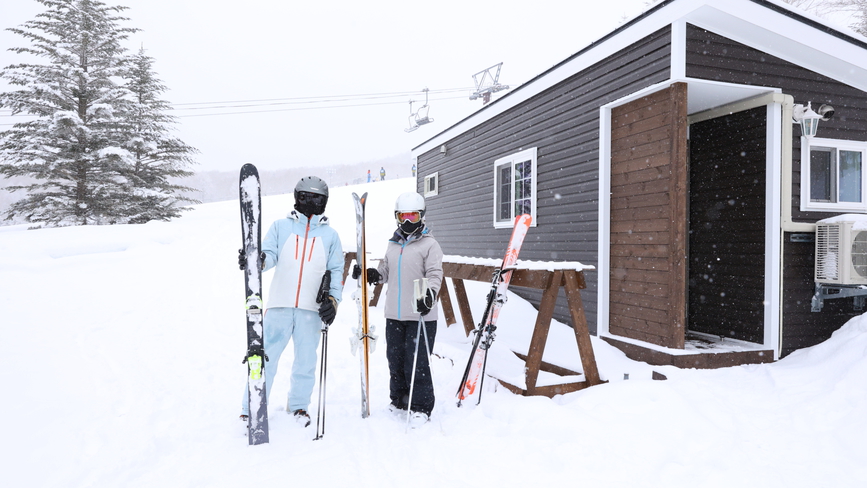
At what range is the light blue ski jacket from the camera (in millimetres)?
3320

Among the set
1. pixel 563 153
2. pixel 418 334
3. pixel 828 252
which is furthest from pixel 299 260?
pixel 828 252

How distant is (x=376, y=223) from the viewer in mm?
20625

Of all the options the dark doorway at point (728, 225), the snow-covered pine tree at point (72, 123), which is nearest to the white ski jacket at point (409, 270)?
the dark doorway at point (728, 225)

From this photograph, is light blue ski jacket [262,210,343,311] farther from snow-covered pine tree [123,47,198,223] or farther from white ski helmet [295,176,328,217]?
snow-covered pine tree [123,47,198,223]

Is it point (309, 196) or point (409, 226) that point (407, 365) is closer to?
point (409, 226)

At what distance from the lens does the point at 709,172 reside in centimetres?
610

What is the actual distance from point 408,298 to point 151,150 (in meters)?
18.7

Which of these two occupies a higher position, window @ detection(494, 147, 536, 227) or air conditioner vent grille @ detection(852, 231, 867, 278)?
window @ detection(494, 147, 536, 227)

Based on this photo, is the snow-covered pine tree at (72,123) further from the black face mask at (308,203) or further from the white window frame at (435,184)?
the black face mask at (308,203)

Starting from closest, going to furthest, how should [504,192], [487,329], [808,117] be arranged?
[487,329] < [808,117] < [504,192]

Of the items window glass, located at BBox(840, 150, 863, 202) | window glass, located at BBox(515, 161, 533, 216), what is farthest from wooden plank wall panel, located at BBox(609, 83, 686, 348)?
window glass, located at BBox(840, 150, 863, 202)

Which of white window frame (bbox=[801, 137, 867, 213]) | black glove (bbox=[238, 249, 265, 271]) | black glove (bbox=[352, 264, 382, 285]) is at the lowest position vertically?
black glove (bbox=[352, 264, 382, 285])

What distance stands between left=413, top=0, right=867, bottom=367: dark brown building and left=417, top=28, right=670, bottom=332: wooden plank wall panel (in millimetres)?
28

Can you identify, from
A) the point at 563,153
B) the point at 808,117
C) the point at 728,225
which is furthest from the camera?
the point at 563,153
